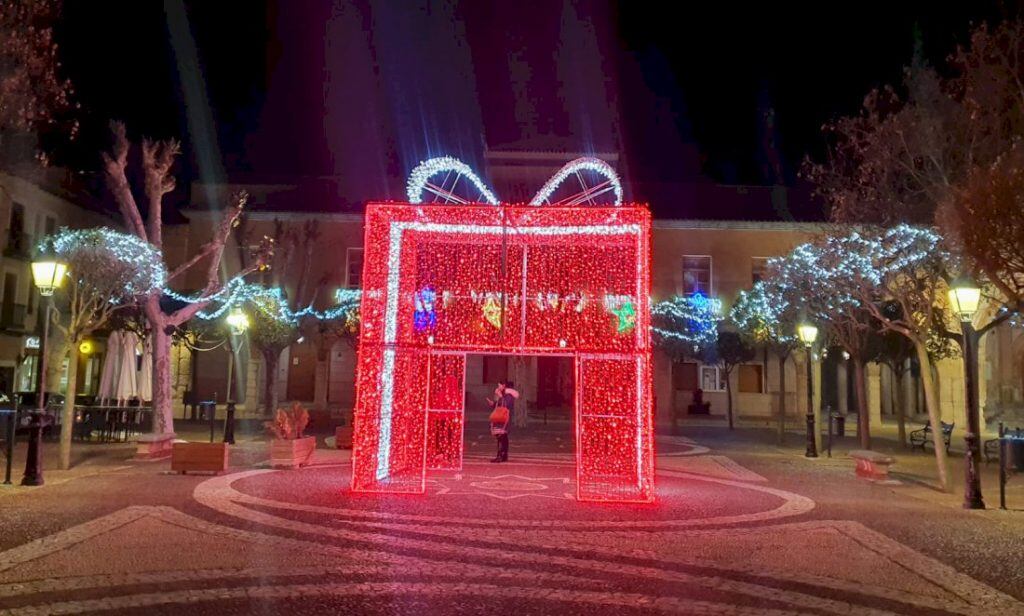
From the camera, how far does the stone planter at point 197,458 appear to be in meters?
12.9

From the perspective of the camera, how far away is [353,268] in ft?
110

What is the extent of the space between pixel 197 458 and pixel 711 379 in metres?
25.5

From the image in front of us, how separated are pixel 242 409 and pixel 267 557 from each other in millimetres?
27153

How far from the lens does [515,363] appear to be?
26.3 metres

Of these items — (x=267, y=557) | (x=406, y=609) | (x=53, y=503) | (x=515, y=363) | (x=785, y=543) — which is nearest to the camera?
(x=406, y=609)

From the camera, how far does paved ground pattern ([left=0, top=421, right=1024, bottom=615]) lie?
620 centimetres

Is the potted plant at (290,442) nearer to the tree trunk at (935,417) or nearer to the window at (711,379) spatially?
the tree trunk at (935,417)

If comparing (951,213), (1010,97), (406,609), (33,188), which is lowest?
(406,609)

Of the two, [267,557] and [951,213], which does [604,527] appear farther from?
[951,213]

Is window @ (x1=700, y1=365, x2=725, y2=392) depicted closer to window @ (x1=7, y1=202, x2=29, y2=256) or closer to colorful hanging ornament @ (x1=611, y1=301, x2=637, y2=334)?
colorful hanging ornament @ (x1=611, y1=301, x2=637, y2=334)

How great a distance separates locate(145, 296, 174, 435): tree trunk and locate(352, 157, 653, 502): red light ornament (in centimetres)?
590

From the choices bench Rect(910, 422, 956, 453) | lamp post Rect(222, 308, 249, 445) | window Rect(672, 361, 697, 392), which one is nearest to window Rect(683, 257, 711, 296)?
window Rect(672, 361, 697, 392)

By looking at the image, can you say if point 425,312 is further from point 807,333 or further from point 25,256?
point 25,256

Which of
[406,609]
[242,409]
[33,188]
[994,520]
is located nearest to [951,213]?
[994,520]
